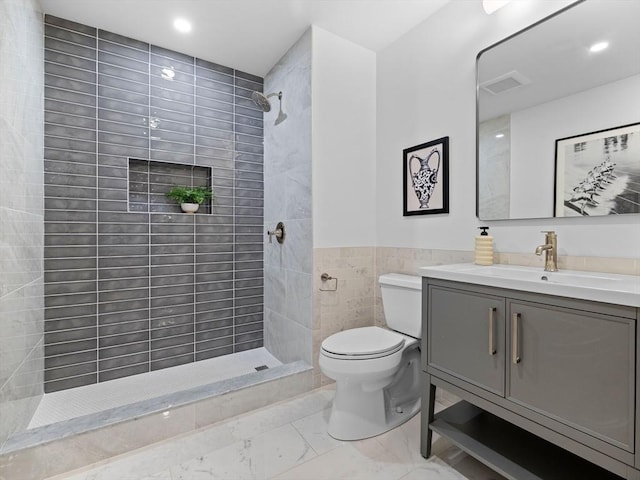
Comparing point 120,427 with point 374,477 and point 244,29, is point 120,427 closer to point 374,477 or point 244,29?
point 374,477

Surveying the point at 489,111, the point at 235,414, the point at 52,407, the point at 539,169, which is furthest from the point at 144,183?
the point at 539,169

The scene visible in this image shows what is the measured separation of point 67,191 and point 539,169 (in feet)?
9.06

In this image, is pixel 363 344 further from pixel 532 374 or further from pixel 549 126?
pixel 549 126

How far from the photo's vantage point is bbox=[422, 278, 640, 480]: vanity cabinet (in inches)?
35.9

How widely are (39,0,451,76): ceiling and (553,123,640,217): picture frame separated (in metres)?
1.18

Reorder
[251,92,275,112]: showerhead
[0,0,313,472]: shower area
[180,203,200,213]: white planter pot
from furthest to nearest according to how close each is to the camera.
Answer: [180,203,200,213]: white planter pot
[251,92,275,112]: showerhead
[0,0,313,472]: shower area

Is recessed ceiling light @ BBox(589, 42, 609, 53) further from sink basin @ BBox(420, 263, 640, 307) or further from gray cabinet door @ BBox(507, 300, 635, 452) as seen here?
gray cabinet door @ BBox(507, 300, 635, 452)

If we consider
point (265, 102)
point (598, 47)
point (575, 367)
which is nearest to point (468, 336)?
point (575, 367)

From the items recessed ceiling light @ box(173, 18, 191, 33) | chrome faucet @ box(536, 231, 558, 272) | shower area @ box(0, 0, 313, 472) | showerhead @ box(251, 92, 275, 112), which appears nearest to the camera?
chrome faucet @ box(536, 231, 558, 272)

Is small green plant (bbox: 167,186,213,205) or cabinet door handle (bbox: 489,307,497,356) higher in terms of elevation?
small green plant (bbox: 167,186,213,205)

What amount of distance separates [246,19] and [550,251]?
2184 mm

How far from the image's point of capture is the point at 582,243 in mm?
1362

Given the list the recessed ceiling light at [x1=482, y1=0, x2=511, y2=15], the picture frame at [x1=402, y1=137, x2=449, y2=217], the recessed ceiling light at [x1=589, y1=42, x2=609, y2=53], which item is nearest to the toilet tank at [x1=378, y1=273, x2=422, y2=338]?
the picture frame at [x1=402, y1=137, x2=449, y2=217]

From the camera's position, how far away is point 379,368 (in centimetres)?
159
